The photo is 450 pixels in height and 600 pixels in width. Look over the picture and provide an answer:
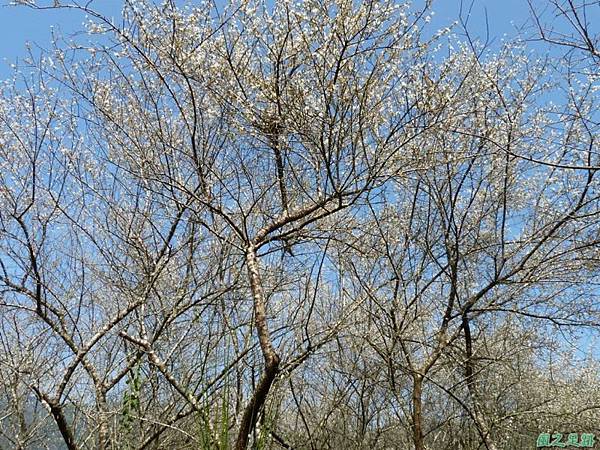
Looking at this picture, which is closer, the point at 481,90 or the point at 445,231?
the point at 481,90

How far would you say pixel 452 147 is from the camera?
4934mm

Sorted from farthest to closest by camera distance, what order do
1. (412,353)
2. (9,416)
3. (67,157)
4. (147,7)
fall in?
1. (9,416)
2. (412,353)
3. (67,157)
4. (147,7)

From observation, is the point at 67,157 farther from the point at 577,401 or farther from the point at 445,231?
the point at 577,401

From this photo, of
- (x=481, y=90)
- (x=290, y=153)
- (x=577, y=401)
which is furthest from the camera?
(x=577, y=401)

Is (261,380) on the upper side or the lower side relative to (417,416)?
lower

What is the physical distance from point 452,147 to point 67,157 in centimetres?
329

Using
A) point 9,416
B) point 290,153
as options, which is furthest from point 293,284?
point 9,416

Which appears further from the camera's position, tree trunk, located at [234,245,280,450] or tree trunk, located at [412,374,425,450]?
Result: tree trunk, located at [412,374,425,450]

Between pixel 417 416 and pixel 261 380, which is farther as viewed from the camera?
pixel 417 416

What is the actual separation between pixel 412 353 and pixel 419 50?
2852 mm

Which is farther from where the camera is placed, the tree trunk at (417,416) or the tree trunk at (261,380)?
the tree trunk at (417,416)

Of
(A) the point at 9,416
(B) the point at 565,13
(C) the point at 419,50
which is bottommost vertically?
(A) the point at 9,416

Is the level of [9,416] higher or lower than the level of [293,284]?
lower

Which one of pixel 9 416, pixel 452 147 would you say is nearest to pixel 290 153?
pixel 452 147
